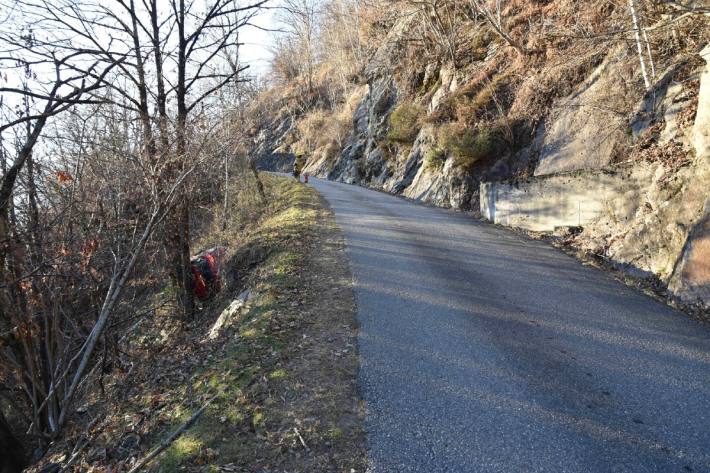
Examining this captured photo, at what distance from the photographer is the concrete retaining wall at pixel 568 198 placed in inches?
339

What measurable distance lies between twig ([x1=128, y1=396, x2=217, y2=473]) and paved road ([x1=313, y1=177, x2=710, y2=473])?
5.33 ft

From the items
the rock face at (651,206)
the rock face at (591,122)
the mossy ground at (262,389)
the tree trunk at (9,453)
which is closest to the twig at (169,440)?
the mossy ground at (262,389)

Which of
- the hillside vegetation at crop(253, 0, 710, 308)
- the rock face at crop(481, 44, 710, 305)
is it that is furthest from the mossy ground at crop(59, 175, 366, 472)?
A: the hillside vegetation at crop(253, 0, 710, 308)

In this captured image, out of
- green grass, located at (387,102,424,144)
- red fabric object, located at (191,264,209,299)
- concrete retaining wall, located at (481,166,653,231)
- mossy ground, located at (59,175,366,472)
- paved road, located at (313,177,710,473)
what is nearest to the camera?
paved road, located at (313,177,710,473)

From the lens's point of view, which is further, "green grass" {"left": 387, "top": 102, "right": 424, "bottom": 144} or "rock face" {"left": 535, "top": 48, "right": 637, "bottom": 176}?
"green grass" {"left": 387, "top": 102, "right": 424, "bottom": 144}

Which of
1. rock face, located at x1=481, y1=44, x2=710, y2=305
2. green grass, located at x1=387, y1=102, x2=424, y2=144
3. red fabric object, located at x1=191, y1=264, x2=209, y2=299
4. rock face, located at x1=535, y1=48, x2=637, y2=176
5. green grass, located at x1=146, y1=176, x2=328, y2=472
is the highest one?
green grass, located at x1=387, y1=102, x2=424, y2=144

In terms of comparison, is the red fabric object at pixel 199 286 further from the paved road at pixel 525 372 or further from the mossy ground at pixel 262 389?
the paved road at pixel 525 372

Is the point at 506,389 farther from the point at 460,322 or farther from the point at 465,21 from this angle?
the point at 465,21

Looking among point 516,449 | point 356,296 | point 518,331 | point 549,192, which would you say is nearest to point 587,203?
point 549,192

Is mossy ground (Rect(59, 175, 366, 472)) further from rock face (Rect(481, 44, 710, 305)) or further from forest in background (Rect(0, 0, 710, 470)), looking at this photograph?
rock face (Rect(481, 44, 710, 305))

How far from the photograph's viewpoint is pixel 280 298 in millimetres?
6957

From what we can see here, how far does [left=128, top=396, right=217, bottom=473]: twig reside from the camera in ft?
12.1

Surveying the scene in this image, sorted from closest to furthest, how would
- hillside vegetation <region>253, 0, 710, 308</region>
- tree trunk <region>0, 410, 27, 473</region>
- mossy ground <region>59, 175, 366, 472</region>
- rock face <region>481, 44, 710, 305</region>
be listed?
1. mossy ground <region>59, 175, 366, 472</region>
2. tree trunk <region>0, 410, 27, 473</region>
3. rock face <region>481, 44, 710, 305</region>
4. hillside vegetation <region>253, 0, 710, 308</region>

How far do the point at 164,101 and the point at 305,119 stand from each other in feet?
139
